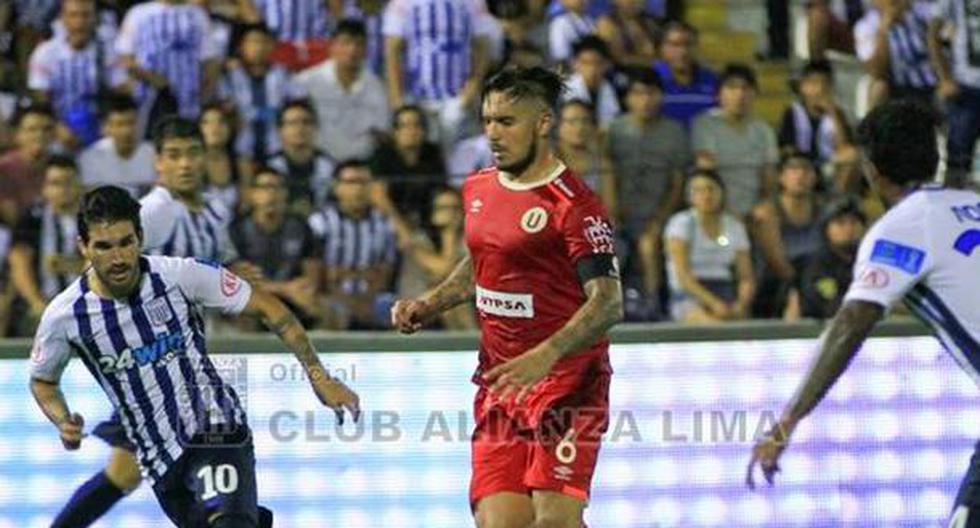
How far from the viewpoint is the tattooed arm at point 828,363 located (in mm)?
7395

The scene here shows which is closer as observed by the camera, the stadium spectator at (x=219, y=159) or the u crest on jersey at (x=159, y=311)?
the u crest on jersey at (x=159, y=311)

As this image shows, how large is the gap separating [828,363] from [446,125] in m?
7.75

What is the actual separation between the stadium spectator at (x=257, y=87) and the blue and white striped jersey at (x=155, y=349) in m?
5.55

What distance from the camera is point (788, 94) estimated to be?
16.4 m

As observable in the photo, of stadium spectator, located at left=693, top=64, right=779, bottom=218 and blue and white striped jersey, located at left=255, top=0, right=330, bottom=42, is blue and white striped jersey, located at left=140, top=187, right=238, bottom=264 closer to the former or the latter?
stadium spectator, located at left=693, top=64, right=779, bottom=218

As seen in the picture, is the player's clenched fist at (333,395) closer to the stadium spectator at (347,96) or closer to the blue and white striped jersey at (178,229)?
the blue and white striped jersey at (178,229)

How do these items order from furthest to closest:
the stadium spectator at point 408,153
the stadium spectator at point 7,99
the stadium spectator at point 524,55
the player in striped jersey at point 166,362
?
the stadium spectator at point 524,55
the stadium spectator at point 7,99
the stadium spectator at point 408,153
the player in striped jersey at point 166,362

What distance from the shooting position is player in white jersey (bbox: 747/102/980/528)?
24.3ft

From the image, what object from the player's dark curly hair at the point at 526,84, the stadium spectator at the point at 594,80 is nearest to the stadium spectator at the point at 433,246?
the stadium spectator at the point at 594,80

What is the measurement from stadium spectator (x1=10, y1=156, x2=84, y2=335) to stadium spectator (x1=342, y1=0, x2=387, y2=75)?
2.67 metres

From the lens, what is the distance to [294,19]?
15727mm

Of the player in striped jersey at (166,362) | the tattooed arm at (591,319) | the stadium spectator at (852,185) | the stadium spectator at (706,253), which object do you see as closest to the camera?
the tattooed arm at (591,319)

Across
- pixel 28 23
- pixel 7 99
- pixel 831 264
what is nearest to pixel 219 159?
pixel 7 99

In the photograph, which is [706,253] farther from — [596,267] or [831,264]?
[596,267]
